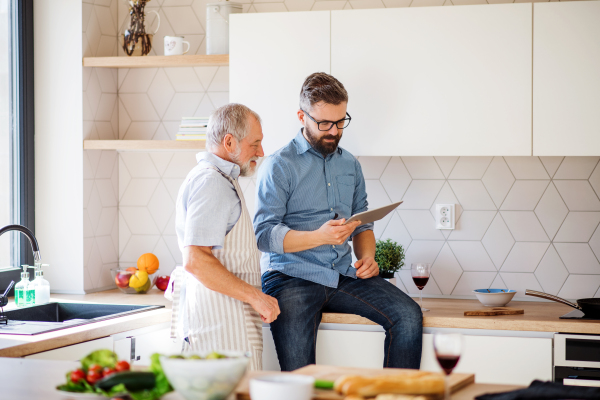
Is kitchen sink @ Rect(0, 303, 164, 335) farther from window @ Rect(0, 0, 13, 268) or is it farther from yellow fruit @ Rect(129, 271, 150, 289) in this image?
window @ Rect(0, 0, 13, 268)

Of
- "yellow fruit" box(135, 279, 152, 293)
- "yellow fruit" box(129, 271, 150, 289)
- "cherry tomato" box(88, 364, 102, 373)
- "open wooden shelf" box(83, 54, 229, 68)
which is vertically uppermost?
"open wooden shelf" box(83, 54, 229, 68)

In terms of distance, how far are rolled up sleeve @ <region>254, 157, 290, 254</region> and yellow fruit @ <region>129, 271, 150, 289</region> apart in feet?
2.67

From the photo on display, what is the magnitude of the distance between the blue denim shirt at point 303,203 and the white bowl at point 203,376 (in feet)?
4.34

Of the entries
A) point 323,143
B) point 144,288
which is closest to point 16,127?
point 144,288

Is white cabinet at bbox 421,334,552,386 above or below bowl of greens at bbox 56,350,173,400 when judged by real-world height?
below

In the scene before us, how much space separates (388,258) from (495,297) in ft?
1.49

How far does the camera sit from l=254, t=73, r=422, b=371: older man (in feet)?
8.13

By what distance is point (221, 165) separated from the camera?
228 centimetres

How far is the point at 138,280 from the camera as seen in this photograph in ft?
10.3

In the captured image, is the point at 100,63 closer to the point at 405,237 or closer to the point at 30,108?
the point at 30,108

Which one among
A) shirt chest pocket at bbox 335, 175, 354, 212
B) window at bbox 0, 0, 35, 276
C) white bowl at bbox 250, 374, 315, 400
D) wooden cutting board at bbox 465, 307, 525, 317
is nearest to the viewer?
white bowl at bbox 250, 374, 315, 400

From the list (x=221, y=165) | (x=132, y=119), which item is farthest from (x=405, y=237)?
(x=132, y=119)

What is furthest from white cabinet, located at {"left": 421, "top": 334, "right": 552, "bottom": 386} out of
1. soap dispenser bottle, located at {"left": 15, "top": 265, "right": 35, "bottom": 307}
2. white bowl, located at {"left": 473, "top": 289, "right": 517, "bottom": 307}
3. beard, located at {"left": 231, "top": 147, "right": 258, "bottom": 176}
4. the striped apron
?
soap dispenser bottle, located at {"left": 15, "top": 265, "right": 35, "bottom": 307}

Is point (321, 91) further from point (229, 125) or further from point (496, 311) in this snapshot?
point (496, 311)
